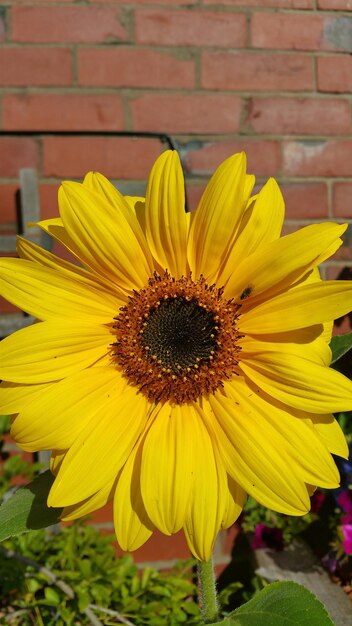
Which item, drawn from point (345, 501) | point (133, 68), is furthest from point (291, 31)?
point (345, 501)

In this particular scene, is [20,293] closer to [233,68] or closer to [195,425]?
[195,425]

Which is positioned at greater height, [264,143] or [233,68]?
[233,68]

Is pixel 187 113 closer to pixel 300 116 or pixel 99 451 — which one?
pixel 300 116

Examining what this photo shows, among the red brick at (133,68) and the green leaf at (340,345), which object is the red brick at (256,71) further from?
the green leaf at (340,345)

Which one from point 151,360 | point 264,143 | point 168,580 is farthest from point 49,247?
point 151,360

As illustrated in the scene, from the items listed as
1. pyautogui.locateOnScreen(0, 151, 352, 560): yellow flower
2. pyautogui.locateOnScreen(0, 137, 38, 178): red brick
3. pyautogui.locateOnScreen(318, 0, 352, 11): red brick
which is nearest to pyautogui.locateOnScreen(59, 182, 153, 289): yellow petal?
pyautogui.locateOnScreen(0, 151, 352, 560): yellow flower

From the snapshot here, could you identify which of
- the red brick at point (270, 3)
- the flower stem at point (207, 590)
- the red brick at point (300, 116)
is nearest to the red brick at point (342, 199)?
the red brick at point (300, 116)

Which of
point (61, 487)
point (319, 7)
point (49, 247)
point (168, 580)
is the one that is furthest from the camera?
point (319, 7)
